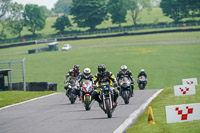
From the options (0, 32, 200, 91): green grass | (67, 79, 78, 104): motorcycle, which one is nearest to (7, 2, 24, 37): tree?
(0, 32, 200, 91): green grass

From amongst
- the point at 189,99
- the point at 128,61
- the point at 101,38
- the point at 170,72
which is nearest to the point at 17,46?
the point at 101,38

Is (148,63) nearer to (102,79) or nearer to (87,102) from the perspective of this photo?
(87,102)

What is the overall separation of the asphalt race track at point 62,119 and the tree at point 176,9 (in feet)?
337

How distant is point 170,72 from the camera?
151 feet

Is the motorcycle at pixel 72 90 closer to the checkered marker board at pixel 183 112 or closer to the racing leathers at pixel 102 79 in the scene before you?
the racing leathers at pixel 102 79

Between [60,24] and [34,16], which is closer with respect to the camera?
[60,24]

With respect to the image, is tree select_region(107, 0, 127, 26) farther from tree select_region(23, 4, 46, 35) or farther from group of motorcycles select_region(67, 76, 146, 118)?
group of motorcycles select_region(67, 76, 146, 118)

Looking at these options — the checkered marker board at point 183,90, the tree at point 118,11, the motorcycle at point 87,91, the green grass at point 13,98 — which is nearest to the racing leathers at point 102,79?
the motorcycle at point 87,91

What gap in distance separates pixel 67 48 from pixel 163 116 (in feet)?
233

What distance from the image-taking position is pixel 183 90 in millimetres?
18172

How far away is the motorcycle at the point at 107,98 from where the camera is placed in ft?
50.1

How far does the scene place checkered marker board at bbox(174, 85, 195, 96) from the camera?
59.2ft

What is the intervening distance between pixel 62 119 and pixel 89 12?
121 metres

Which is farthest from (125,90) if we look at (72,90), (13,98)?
(13,98)
